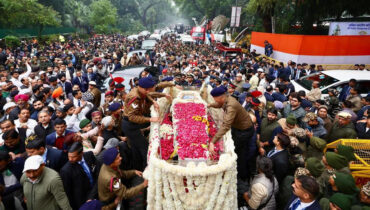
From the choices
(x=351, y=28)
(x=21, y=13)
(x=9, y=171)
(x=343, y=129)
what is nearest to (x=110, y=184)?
(x=9, y=171)

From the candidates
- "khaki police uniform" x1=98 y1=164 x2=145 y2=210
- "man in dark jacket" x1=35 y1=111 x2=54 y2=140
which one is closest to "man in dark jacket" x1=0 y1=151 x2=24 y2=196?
"man in dark jacket" x1=35 y1=111 x2=54 y2=140

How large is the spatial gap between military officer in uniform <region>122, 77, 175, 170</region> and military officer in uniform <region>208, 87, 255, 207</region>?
1382 millimetres

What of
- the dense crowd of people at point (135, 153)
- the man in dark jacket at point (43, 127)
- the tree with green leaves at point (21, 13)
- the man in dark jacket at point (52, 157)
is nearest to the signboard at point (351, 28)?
the dense crowd of people at point (135, 153)

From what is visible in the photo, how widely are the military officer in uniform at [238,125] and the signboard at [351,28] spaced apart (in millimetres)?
16428

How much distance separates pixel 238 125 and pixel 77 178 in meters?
3.09

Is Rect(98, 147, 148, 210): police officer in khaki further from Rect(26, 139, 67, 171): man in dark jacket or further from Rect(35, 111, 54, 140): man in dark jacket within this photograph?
Rect(35, 111, 54, 140): man in dark jacket

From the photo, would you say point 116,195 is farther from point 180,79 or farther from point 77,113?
point 180,79

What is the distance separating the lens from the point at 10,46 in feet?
65.2

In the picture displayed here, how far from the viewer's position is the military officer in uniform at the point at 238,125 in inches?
162

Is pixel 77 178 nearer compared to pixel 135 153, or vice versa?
pixel 77 178

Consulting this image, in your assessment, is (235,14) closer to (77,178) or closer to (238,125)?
(238,125)

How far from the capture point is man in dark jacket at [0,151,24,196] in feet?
10.5

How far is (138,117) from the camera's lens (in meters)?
4.48

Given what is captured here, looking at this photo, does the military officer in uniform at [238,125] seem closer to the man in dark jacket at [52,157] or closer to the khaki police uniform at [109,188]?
the khaki police uniform at [109,188]
